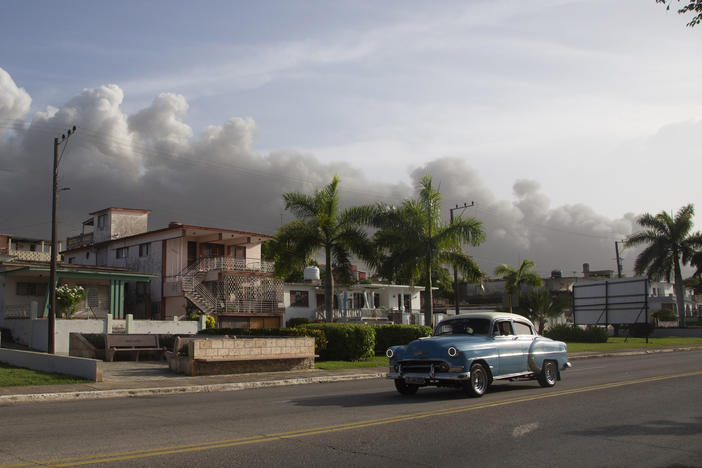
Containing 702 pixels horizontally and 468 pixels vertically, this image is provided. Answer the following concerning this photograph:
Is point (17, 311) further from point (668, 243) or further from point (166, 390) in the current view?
point (668, 243)

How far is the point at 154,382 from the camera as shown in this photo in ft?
56.3

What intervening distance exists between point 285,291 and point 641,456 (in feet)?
125

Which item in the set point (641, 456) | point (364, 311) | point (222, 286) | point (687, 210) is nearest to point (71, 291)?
point (222, 286)

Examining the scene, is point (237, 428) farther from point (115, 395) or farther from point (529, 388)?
point (529, 388)

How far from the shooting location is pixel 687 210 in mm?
57438

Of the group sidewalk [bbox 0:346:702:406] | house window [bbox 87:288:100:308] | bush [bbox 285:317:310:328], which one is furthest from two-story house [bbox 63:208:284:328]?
sidewalk [bbox 0:346:702:406]

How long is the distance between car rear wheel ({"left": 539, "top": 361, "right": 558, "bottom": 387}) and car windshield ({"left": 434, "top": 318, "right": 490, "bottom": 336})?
6.74 feet

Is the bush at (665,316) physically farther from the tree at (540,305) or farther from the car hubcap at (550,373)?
the car hubcap at (550,373)

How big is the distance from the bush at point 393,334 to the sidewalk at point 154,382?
14.2 ft

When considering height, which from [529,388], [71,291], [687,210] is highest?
[687,210]

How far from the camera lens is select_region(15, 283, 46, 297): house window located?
34531mm

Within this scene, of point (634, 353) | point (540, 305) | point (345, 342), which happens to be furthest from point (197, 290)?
point (634, 353)

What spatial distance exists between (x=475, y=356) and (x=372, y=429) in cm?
421

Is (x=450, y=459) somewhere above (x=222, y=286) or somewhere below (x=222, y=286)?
below
